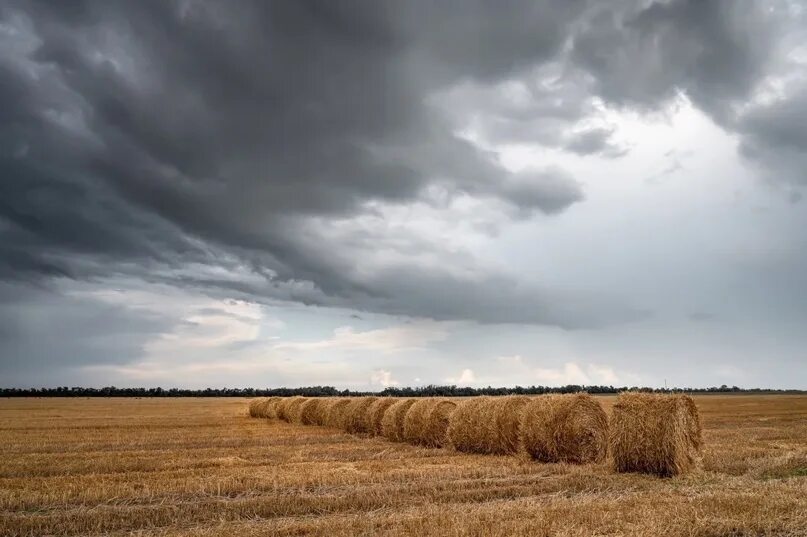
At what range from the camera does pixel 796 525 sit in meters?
7.84

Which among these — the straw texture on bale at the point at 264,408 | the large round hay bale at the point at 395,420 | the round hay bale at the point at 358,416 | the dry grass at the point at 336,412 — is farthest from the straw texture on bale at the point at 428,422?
the straw texture on bale at the point at 264,408

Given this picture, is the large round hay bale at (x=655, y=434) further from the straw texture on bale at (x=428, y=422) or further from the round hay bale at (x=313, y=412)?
the round hay bale at (x=313, y=412)

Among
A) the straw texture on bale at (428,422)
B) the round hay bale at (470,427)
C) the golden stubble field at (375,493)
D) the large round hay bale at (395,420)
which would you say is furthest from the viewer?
the large round hay bale at (395,420)

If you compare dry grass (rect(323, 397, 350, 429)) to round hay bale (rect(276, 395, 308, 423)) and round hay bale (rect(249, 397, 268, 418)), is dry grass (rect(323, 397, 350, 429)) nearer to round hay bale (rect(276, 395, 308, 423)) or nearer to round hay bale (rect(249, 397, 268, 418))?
round hay bale (rect(276, 395, 308, 423))

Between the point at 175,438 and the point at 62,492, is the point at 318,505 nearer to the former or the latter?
the point at 62,492

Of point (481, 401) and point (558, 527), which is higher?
point (481, 401)

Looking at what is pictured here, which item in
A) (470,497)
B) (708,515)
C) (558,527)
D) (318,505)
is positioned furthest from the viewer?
(470,497)

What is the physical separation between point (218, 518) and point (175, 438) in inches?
464

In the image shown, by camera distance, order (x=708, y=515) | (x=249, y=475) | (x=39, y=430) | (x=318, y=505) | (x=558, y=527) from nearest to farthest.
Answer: (x=558, y=527), (x=708, y=515), (x=318, y=505), (x=249, y=475), (x=39, y=430)

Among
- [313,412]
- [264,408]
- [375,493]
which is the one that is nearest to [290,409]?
[313,412]

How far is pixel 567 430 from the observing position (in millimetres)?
14438

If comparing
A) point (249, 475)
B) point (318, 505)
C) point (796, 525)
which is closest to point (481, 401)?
point (249, 475)

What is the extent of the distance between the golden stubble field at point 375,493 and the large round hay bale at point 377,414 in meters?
4.16

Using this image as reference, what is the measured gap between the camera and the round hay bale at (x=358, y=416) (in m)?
22.0
